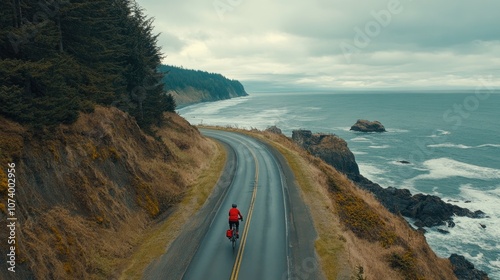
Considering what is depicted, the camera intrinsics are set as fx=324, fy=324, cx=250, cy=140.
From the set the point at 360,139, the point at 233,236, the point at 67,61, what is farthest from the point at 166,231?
the point at 360,139

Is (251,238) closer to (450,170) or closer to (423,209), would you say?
(423,209)

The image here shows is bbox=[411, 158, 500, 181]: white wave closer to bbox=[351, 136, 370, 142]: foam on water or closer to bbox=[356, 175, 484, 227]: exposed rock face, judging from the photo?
bbox=[356, 175, 484, 227]: exposed rock face

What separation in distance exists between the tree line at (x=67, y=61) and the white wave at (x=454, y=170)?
5094 cm

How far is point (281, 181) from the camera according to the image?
30.0 metres

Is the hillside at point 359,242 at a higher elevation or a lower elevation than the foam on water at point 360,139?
higher

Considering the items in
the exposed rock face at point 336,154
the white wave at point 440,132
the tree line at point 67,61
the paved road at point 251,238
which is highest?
the tree line at point 67,61

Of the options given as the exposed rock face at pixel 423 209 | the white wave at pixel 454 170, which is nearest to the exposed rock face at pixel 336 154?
the exposed rock face at pixel 423 209

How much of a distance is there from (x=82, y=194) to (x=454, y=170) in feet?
220

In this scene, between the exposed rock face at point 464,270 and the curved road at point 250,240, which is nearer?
the curved road at point 250,240

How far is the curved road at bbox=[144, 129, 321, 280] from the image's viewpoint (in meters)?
15.2

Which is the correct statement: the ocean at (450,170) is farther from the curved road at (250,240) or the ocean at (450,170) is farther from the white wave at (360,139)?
the curved road at (250,240)

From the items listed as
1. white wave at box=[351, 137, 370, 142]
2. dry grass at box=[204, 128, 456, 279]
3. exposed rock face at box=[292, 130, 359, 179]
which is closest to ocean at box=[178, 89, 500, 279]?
white wave at box=[351, 137, 370, 142]

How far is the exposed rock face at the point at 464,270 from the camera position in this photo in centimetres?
2983

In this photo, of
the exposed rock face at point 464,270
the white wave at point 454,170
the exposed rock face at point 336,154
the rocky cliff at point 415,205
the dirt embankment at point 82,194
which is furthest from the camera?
the white wave at point 454,170
